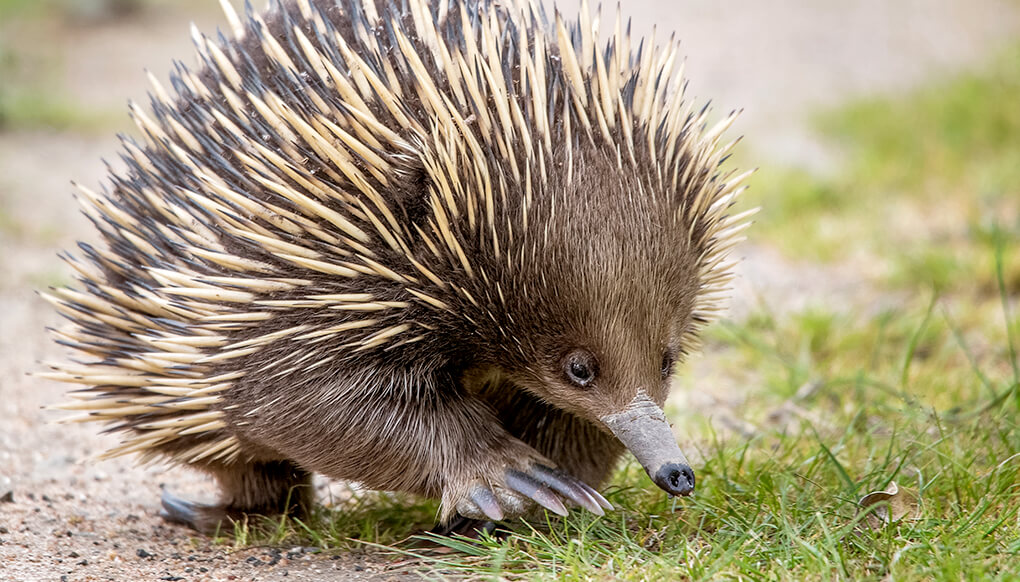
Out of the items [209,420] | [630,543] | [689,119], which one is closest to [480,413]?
[630,543]

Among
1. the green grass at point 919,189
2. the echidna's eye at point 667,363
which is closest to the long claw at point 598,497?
the echidna's eye at point 667,363

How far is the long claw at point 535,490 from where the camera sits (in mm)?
2939

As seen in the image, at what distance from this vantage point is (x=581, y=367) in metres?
2.81

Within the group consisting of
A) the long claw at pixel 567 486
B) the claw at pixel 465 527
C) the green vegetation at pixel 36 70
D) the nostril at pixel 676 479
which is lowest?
the green vegetation at pixel 36 70

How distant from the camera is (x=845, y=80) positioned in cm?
1045

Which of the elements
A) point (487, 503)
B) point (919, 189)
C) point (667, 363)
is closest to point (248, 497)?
point (487, 503)

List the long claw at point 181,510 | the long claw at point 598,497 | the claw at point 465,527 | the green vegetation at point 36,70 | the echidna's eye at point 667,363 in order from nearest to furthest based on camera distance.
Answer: the echidna's eye at point 667,363 < the long claw at point 598,497 < the claw at point 465,527 < the long claw at point 181,510 < the green vegetation at point 36,70

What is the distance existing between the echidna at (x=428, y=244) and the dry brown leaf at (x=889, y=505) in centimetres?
60

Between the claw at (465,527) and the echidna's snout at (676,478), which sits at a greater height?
the echidna's snout at (676,478)

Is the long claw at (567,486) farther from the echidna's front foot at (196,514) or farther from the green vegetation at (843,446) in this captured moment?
the echidna's front foot at (196,514)

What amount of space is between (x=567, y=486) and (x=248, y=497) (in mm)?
1084

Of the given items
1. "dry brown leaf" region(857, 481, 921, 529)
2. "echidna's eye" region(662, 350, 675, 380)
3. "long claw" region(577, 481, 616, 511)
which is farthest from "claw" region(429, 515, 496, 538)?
"dry brown leaf" region(857, 481, 921, 529)

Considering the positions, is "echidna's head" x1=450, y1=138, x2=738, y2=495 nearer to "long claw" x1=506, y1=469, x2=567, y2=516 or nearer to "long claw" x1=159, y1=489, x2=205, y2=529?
"long claw" x1=506, y1=469, x2=567, y2=516

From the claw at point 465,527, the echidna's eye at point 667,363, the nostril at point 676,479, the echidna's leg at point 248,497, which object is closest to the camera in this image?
the nostril at point 676,479
